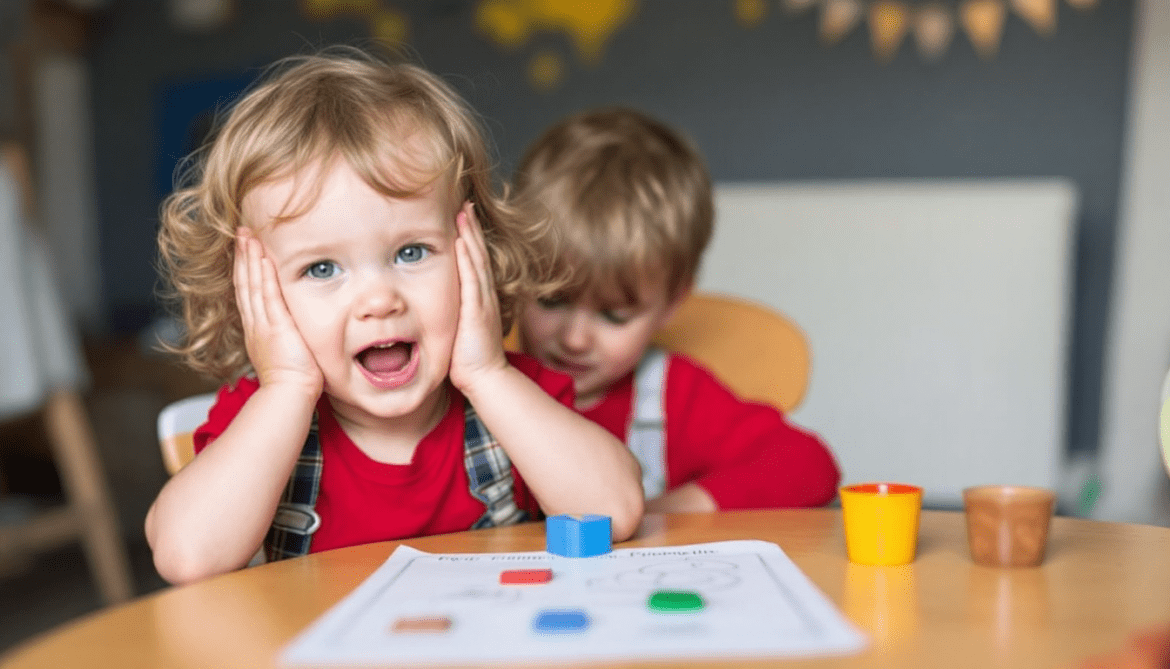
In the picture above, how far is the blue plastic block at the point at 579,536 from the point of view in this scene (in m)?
0.77

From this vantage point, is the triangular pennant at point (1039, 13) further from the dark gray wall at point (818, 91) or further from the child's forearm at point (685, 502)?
the child's forearm at point (685, 502)

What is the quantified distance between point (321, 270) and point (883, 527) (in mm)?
499

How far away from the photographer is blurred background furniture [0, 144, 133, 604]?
7.84 ft

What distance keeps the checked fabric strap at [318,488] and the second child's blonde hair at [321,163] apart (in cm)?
16

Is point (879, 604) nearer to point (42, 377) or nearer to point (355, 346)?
point (355, 346)

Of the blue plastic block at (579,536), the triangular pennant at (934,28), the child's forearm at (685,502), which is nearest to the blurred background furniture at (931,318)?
the triangular pennant at (934,28)

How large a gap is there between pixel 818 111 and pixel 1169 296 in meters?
1.09

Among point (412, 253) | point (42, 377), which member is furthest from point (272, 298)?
point (42, 377)

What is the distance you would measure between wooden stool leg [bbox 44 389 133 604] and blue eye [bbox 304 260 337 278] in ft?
6.42

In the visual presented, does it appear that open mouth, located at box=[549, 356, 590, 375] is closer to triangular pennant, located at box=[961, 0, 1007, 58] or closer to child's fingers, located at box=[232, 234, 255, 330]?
child's fingers, located at box=[232, 234, 255, 330]

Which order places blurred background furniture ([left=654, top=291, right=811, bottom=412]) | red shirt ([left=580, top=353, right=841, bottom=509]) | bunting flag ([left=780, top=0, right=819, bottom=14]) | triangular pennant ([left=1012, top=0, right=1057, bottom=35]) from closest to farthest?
red shirt ([left=580, top=353, right=841, bottom=509])
blurred background furniture ([left=654, top=291, right=811, bottom=412])
triangular pennant ([left=1012, top=0, right=1057, bottom=35])
bunting flag ([left=780, top=0, right=819, bottom=14])

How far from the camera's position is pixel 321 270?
935 millimetres

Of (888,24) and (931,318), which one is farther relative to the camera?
(888,24)

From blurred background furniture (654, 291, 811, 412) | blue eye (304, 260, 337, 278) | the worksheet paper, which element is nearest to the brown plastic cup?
the worksheet paper
